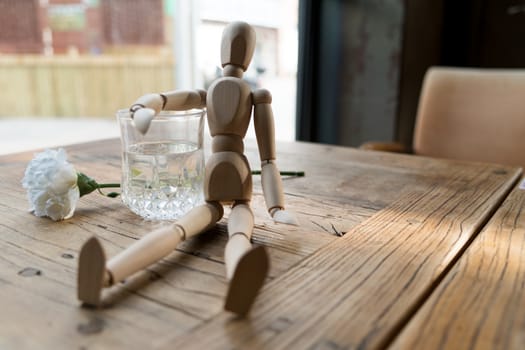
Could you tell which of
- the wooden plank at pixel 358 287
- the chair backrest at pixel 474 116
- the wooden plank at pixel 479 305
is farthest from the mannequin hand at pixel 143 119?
the chair backrest at pixel 474 116

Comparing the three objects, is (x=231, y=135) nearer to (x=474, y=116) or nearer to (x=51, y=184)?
(x=51, y=184)

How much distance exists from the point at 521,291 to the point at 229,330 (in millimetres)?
317

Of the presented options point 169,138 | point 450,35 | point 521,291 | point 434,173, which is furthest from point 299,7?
point 521,291

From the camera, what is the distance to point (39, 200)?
25.5 inches

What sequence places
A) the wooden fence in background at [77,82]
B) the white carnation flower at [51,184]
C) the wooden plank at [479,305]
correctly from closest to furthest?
the wooden plank at [479,305] → the white carnation flower at [51,184] → the wooden fence in background at [77,82]

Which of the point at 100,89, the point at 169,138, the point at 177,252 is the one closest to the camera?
the point at 177,252

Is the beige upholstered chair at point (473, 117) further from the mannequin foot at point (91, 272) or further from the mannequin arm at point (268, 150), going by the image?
the mannequin foot at point (91, 272)

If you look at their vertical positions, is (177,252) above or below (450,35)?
below

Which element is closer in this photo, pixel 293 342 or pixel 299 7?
pixel 293 342

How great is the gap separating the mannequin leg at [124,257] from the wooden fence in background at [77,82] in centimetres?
336

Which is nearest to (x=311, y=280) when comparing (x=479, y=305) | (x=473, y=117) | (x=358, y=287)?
(x=358, y=287)

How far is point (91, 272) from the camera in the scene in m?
0.43

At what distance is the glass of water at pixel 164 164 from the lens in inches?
26.5

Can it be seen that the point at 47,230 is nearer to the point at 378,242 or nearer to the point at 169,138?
the point at 169,138
